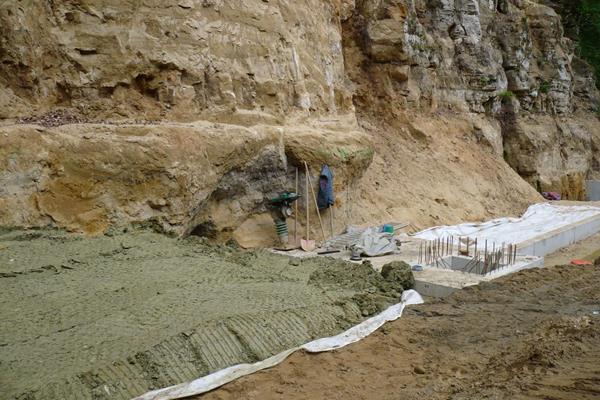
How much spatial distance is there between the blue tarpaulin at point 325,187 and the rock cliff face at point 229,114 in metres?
0.39

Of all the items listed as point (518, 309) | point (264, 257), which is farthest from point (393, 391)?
point (264, 257)

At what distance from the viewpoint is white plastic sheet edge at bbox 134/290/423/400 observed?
4535 millimetres

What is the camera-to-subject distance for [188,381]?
4.70 metres

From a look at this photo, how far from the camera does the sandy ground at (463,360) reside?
464 cm

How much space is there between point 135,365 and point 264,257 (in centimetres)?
386

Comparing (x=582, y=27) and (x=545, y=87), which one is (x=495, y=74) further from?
(x=582, y=27)

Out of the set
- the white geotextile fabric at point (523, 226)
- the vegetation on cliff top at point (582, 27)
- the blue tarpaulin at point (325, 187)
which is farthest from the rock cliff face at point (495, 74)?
the blue tarpaulin at point (325, 187)

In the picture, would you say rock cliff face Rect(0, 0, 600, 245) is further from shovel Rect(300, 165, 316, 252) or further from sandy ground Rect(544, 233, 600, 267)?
sandy ground Rect(544, 233, 600, 267)

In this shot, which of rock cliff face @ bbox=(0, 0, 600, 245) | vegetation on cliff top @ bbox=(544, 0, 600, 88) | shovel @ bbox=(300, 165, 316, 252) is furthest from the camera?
vegetation on cliff top @ bbox=(544, 0, 600, 88)

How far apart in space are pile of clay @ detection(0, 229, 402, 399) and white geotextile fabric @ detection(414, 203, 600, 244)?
A: 5.70 meters

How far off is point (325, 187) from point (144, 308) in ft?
19.6

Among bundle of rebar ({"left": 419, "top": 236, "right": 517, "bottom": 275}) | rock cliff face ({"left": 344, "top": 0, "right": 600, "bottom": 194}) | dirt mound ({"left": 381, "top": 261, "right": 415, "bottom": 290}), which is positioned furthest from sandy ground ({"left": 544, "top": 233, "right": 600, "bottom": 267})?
rock cliff face ({"left": 344, "top": 0, "right": 600, "bottom": 194})

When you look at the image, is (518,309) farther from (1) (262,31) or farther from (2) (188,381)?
(1) (262,31)

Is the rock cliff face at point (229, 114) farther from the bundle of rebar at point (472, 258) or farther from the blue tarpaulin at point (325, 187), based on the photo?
the bundle of rebar at point (472, 258)
